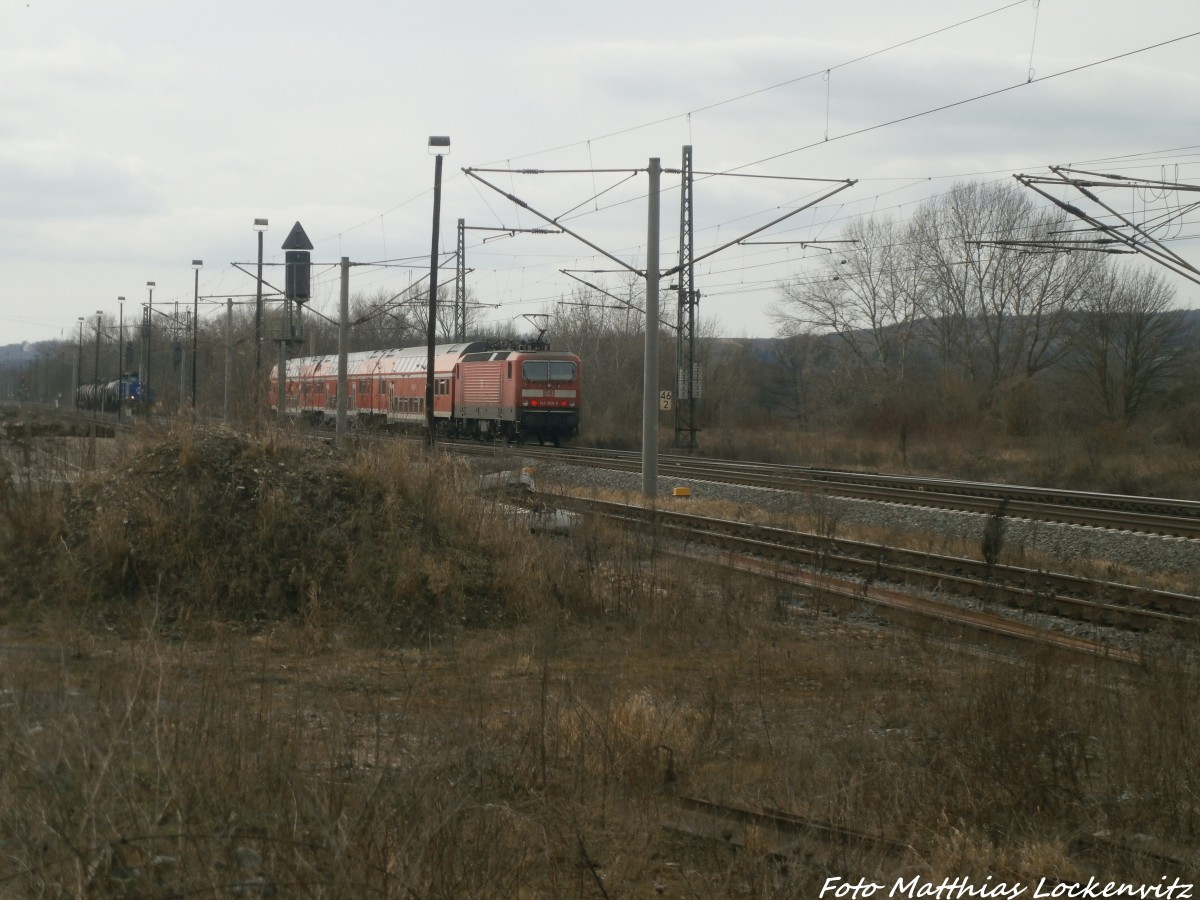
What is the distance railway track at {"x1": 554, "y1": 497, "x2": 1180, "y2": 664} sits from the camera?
10.8 meters

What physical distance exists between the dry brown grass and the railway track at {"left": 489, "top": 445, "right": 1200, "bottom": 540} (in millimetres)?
8449

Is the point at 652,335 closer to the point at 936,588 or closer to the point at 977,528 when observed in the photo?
the point at 977,528

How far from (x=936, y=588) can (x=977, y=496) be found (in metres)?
10.4

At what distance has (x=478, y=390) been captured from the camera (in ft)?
128

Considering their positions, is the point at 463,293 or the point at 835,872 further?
the point at 463,293

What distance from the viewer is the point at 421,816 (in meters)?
4.30

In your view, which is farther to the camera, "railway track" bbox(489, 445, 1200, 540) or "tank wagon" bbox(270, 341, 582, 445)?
"tank wagon" bbox(270, 341, 582, 445)

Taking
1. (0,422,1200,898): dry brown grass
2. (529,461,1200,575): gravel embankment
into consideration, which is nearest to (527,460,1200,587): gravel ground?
(529,461,1200,575): gravel embankment

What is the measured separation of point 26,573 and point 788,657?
277 inches

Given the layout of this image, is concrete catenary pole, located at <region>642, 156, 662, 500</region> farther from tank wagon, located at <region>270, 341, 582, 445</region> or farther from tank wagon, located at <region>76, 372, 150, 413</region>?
tank wagon, located at <region>76, 372, 150, 413</region>

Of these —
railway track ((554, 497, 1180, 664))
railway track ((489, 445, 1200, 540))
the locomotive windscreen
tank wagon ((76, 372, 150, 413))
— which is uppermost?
the locomotive windscreen

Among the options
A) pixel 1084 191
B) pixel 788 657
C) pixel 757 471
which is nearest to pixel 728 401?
pixel 757 471

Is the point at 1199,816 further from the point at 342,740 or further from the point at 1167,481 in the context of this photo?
the point at 1167,481

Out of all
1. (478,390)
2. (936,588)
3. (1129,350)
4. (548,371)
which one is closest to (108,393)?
(478,390)
